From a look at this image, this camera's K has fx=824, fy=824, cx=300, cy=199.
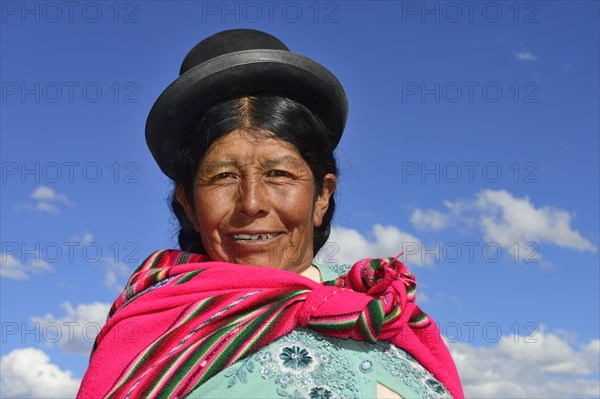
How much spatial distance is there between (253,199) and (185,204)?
402 millimetres

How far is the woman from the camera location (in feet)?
7.77

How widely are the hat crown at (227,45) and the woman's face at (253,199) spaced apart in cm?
38

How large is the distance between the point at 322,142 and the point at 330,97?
167 mm

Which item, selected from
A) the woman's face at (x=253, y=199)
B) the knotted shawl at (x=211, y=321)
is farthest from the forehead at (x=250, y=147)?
the knotted shawl at (x=211, y=321)

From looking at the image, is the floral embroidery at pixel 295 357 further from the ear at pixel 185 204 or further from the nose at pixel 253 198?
the ear at pixel 185 204

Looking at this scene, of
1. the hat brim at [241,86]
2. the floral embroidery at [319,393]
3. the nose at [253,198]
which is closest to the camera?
the floral embroidery at [319,393]

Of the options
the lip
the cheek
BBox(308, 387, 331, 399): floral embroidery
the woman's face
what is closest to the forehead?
the woman's face

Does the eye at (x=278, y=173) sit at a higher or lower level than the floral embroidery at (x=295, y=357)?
higher

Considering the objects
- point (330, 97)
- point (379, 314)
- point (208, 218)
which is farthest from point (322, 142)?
point (379, 314)

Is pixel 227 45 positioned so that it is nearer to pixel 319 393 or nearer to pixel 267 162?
pixel 267 162

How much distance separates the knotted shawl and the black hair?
1.26ft

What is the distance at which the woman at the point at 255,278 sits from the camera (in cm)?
237

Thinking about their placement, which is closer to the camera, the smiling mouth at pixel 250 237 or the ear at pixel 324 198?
the smiling mouth at pixel 250 237

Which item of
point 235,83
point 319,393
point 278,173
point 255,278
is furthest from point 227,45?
point 319,393
